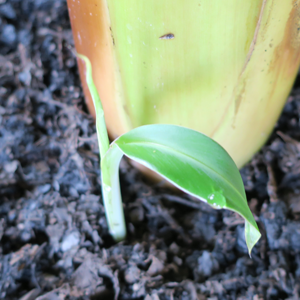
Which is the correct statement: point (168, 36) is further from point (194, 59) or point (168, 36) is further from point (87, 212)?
point (87, 212)

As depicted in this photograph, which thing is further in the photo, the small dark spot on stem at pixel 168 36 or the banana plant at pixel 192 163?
the small dark spot on stem at pixel 168 36

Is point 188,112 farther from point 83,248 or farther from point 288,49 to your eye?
point 83,248

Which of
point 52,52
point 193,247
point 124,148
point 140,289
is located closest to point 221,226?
point 193,247

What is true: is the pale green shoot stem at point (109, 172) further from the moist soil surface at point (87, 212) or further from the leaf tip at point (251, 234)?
the leaf tip at point (251, 234)

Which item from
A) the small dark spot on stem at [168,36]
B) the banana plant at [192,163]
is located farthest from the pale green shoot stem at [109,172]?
the small dark spot on stem at [168,36]

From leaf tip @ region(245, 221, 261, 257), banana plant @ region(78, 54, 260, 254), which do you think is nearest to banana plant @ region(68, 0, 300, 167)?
banana plant @ region(78, 54, 260, 254)

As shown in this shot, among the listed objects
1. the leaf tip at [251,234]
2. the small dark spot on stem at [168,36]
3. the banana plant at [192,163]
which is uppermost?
the small dark spot on stem at [168,36]
